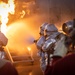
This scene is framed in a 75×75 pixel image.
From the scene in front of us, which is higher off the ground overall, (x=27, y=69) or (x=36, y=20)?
(x=36, y=20)

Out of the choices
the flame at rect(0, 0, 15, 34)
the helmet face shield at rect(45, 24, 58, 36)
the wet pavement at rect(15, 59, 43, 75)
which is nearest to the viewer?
the helmet face shield at rect(45, 24, 58, 36)

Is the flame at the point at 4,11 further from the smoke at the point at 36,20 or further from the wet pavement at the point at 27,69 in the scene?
the wet pavement at the point at 27,69

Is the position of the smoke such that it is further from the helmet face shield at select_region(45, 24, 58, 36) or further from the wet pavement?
the helmet face shield at select_region(45, 24, 58, 36)

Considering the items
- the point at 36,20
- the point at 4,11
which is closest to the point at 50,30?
the point at 4,11

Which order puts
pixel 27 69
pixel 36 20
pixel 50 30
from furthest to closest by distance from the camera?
pixel 36 20 → pixel 27 69 → pixel 50 30

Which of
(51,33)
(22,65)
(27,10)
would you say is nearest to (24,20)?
(27,10)

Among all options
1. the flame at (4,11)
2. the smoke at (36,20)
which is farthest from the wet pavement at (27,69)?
the flame at (4,11)

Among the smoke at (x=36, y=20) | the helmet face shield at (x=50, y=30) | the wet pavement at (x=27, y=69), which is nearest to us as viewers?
the helmet face shield at (x=50, y=30)

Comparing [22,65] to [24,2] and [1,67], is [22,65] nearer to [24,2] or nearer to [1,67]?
[24,2]

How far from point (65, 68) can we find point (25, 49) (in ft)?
46.4

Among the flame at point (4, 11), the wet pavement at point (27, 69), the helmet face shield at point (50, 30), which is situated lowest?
the wet pavement at point (27, 69)

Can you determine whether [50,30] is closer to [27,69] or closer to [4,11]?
[27,69]

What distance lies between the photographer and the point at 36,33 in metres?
19.5

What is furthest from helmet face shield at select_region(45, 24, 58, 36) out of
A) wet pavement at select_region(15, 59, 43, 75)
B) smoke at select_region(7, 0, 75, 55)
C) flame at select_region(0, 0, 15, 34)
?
flame at select_region(0, 0, 15, 34)
